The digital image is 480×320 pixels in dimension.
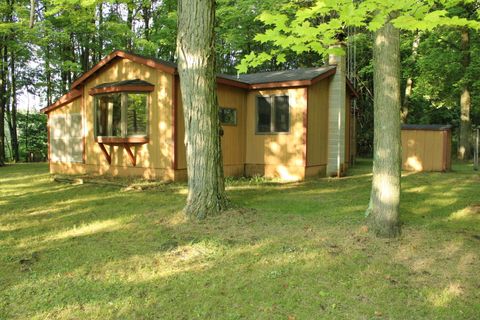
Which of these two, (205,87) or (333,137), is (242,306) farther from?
(333,137)

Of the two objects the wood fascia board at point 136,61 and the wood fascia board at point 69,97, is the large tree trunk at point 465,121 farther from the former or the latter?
the wood fascia board at point 69,97

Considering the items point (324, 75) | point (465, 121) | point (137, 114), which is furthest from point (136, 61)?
point (465, 121)

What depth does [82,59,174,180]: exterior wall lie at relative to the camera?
11.0m

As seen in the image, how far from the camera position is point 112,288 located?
A: 394cm

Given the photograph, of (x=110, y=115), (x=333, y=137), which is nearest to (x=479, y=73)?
(x=333, y=137)

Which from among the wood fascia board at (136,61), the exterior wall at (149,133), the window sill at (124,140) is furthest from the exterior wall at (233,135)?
the wood fascia board at (136,61)

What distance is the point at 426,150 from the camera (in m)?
14.0

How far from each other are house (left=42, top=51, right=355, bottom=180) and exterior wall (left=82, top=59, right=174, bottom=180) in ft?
0.09

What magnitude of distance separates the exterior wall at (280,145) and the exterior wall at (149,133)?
3037 millimetres

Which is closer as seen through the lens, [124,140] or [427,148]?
[124,140]

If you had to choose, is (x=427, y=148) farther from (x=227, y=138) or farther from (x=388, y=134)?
(x=388, y=134)

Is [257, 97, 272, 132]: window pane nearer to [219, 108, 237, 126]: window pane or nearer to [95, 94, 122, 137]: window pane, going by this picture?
[219, 108, 237, 126]: window pane

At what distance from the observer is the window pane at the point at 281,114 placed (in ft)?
40.3

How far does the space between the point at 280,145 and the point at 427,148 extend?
554 cm
